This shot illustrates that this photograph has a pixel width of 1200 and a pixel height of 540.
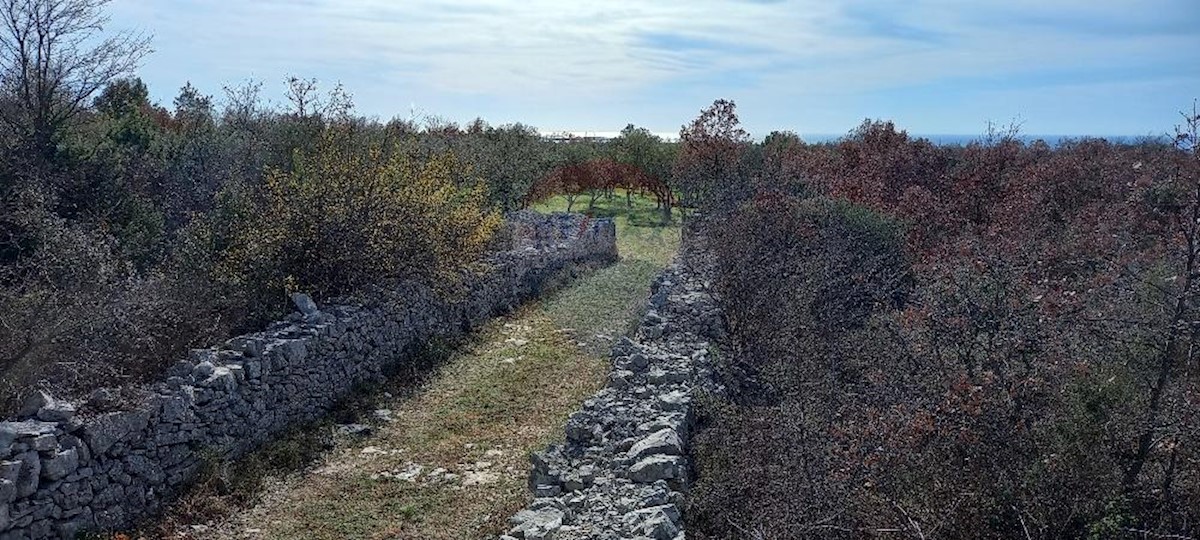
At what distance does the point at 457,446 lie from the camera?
10.9 meters

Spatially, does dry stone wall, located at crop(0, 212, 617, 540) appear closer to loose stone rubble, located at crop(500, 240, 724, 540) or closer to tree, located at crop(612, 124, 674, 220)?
loose stone rubble, located at crop(500, 240, 724, 540)

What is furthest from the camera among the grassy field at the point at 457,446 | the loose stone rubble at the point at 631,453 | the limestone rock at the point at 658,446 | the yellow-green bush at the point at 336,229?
the yellow-green bush at the point at 336,229

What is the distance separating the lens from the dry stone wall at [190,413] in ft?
24.7

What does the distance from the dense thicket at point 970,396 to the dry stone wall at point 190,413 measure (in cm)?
570

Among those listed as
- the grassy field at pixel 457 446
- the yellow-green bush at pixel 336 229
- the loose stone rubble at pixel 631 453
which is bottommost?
the grassy field at pixel 457 446

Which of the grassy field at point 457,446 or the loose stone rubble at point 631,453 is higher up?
the loose stone rubble at point 631,453

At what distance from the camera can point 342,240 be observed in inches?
553

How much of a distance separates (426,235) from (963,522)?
35.4ft

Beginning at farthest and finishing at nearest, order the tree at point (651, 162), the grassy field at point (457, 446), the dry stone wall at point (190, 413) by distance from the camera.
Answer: the tree at point (651, 162), the grassy field at point (457, 446), the dry stone wall at point (190, 413)

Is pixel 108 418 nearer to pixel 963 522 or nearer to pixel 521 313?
pixel 963 522

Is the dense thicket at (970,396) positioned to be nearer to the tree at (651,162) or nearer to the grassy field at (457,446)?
the grassy field at (457,446)

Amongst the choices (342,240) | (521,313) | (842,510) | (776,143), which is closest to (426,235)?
(342,240)

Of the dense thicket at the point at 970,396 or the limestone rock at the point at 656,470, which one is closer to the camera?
the dense thicket at the point at 970,396

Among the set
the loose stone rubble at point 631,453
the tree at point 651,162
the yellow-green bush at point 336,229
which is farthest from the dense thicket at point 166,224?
the tree at point 651,162
